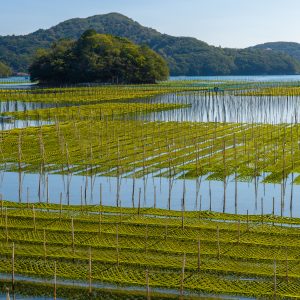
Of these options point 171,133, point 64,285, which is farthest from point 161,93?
point 64,285

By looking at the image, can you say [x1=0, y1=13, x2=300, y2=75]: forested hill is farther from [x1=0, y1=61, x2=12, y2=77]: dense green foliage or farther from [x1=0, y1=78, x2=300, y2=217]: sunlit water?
[x1=0, y1=78, x2=300, y2=217]: sunlit water

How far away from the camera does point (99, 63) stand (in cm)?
8325

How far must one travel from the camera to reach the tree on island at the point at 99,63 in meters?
83.4

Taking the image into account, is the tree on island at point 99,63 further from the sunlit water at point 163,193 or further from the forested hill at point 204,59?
the forested hill at point 204,59

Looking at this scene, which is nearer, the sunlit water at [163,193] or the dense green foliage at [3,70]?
the sunlit water at [163,193]

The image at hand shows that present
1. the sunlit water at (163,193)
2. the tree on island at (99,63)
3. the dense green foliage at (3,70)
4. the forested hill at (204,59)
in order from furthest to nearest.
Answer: the forested hill at (204,59) < the dense green foliage at (3,70) < the tree on island at (99,63) < the sunlit water at (163,193)

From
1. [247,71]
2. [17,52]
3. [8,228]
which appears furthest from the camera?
[17,52]

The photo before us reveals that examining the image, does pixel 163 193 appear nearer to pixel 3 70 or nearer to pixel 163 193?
pixel 163 193

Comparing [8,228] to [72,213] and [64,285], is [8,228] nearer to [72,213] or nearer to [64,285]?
[72,213]

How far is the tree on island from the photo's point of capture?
83375 mm

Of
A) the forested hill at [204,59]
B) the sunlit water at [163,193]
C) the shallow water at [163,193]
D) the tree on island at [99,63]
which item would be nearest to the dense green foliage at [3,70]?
the forested hill at [204,59]

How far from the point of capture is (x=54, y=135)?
105ft

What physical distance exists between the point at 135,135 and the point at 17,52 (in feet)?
478

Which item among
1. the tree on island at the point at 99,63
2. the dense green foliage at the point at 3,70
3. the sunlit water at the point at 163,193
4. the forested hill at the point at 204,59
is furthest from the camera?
the forested hill at the point at 204,59
